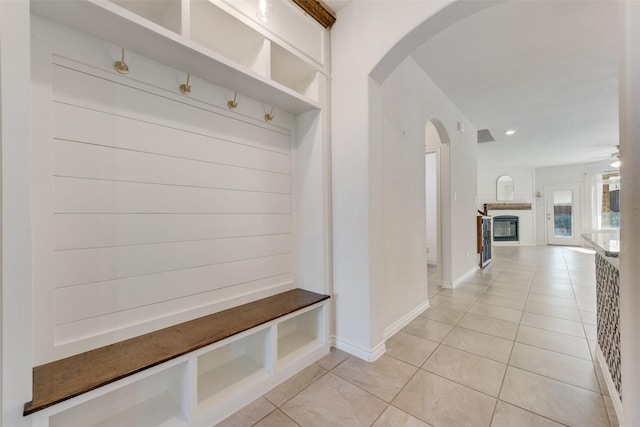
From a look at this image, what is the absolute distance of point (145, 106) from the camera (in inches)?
53.9

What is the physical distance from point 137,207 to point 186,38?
2.88 ft

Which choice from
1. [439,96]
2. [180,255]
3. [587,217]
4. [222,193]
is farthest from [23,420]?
[587,217]

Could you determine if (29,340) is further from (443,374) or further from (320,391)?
(443,374)

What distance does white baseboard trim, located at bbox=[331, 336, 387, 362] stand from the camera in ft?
6.15

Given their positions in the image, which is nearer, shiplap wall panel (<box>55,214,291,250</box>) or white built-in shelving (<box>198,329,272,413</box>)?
shiplap wall panel (<box>55,214,291,250</box>)

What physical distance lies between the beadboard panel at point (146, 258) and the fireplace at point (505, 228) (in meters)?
9.31

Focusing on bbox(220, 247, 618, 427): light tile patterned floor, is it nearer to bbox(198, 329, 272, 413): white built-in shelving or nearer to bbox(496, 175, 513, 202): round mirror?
bbox(198, 329, 272, 413): white built-in shelving

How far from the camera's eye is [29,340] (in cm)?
90

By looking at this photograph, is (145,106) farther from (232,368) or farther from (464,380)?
(464,380)

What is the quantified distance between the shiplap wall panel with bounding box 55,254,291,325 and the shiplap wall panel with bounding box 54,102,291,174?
68cm

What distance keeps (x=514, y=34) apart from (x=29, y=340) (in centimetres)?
368

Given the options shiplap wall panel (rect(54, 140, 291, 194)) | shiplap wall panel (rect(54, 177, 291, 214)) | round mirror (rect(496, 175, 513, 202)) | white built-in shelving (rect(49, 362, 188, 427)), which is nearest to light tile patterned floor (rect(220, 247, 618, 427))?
white built-in shelving (rect(49, 362, 188, 427))

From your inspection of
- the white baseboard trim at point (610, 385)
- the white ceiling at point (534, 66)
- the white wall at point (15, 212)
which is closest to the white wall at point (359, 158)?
the white ceiling at point (534, 66)

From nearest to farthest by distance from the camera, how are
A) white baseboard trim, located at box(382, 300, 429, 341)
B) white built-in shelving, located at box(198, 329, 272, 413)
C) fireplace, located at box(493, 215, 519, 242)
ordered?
1. white built-in shelving, located at box(198, 329, 272, 413)
2. white baseboard trim, located at box(382, 300, 429, 341)
3. fireplace, located at box(493, 215, 519, 242)
